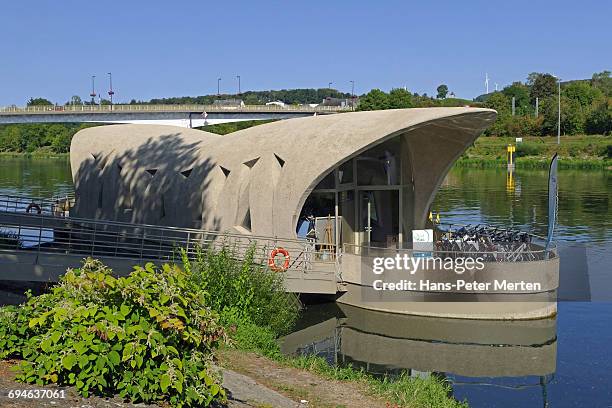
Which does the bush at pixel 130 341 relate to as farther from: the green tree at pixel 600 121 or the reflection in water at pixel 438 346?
the green tree at pixel 600 121

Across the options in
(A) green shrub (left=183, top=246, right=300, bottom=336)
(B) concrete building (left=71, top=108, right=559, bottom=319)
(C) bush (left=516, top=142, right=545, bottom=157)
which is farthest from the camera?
(C) bush (left=516, top=142, right=545, bottom=157)

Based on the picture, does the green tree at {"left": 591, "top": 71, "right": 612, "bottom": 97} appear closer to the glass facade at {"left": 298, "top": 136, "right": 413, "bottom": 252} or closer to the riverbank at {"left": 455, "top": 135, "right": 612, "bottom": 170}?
the riverbank at {"left": 455, "top": 135, "right": 612, "bottom": 170}

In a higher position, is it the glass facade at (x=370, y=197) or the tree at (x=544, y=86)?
the tree at (x=544, y=86)

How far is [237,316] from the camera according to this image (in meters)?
14.3

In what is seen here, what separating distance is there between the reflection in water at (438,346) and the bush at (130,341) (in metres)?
7.91

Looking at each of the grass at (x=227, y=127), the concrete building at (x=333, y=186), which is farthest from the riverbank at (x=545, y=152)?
the concrete building at (x=333, y=186)

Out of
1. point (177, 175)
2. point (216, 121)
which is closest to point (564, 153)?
point (216, 121)

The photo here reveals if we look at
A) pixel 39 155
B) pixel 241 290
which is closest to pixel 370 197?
pixel 241 290

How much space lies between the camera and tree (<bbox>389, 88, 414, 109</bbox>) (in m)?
92.6

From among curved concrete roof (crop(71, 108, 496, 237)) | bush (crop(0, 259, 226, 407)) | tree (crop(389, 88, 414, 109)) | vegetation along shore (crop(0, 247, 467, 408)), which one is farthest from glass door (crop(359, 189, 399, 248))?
tree (crop(389, 88, 414, 109))

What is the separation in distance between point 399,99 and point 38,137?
174 ft

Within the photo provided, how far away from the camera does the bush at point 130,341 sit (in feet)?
25.0

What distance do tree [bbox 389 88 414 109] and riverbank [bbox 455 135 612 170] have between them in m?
9.56

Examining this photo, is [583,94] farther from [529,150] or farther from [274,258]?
[274,258]
